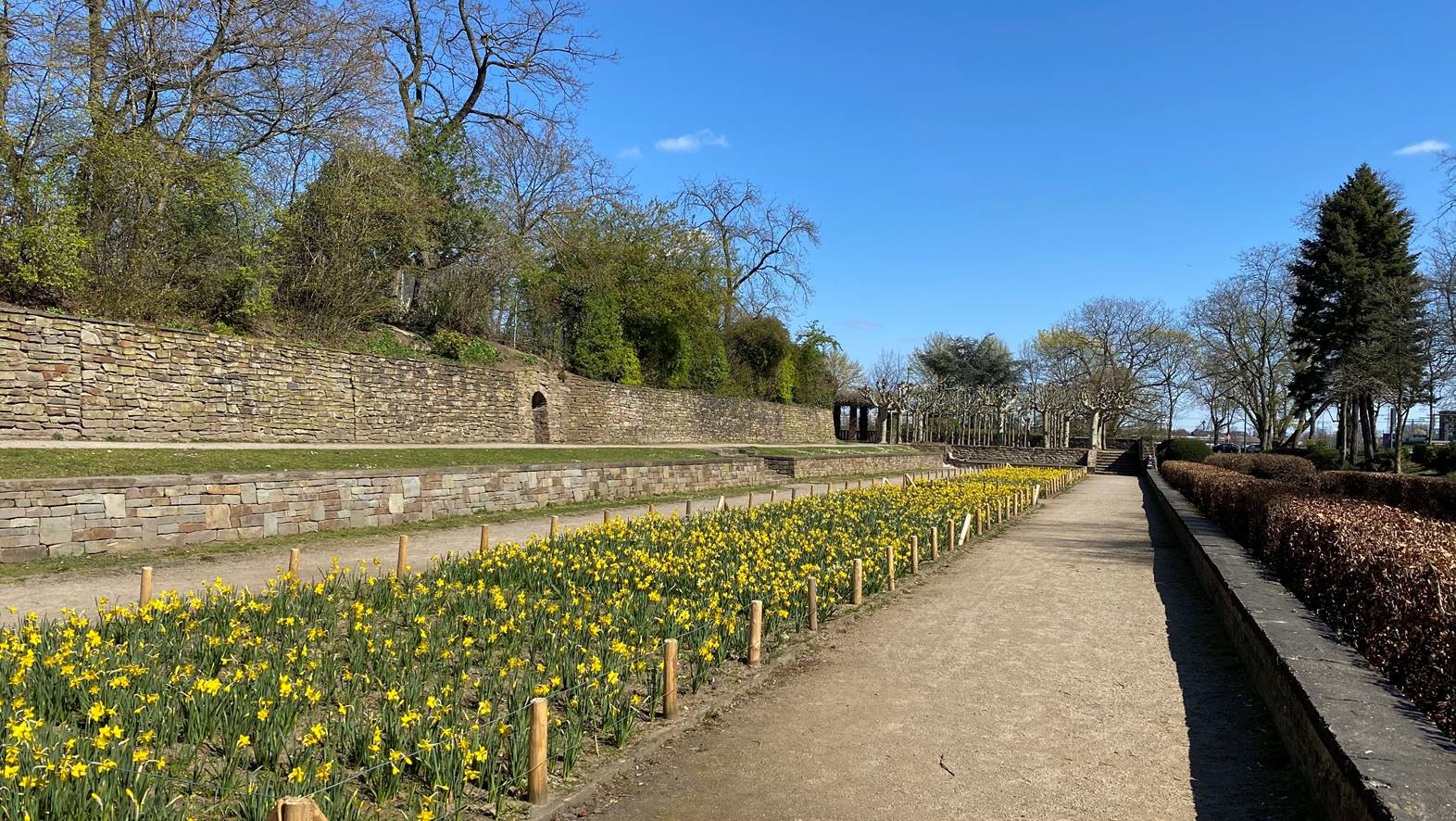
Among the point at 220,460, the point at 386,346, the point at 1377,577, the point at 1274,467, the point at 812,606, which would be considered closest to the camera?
the point at 1377,577

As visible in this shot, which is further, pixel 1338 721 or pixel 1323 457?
pixel 1323 457

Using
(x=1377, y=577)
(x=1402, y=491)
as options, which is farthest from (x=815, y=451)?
(x=1377, y=577)

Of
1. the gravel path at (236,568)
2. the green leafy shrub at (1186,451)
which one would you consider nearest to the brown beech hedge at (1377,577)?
the gravel path at (236,568)

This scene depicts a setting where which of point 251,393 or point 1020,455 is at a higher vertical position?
point 251,393

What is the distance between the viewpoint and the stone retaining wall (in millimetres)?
12758

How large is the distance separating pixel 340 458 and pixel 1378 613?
14.0 m

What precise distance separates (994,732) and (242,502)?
10.0 m

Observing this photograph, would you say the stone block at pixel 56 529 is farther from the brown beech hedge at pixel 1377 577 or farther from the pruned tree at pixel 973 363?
the pruned tree at pixel 973 363

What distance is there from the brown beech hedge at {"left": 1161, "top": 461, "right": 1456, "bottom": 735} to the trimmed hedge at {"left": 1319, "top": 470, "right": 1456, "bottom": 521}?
5520mm

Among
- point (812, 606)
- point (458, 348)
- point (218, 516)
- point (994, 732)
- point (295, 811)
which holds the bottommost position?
point (994, 732)

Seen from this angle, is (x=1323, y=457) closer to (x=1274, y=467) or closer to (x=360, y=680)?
(x=1274, y=467)

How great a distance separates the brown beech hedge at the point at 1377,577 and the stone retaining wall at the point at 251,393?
16473mm

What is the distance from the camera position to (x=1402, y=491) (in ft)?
50.5

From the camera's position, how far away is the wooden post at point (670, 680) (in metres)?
5.07
